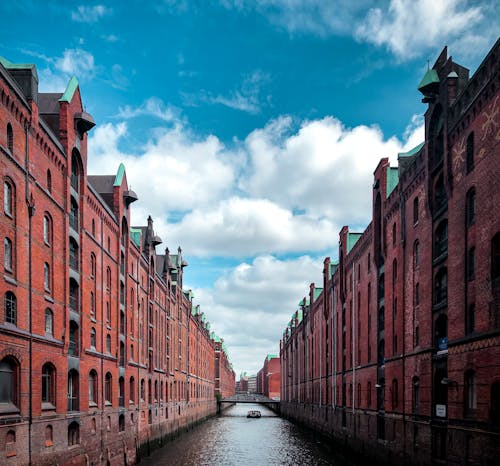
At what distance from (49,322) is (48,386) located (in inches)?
103

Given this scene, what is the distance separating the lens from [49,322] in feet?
77.3

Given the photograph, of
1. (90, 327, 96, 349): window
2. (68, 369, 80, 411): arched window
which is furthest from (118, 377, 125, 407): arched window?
(68, 369, 80, 411): arched window

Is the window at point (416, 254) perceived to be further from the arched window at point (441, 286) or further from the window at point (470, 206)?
the window at point (470, 206)

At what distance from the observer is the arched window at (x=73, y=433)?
25.4 m

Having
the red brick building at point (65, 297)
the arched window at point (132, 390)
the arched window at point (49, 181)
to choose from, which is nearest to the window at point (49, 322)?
the red brick building at point (65, 297)

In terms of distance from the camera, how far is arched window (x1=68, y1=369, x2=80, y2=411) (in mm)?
26361

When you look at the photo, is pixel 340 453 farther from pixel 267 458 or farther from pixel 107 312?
pixel 107 312

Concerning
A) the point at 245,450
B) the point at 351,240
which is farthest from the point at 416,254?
the point at 245,450

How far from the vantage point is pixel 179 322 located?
68.1 metres

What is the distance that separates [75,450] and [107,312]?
9.52 m

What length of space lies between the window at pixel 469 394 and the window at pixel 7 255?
679 inches

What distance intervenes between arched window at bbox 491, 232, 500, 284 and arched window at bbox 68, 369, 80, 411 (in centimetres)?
1871

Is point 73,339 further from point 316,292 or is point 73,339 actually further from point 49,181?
point 316,292

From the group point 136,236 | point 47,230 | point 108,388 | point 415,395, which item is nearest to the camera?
point 47,230
